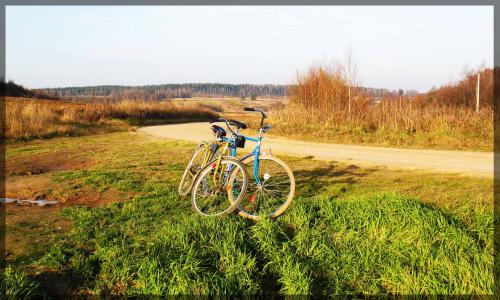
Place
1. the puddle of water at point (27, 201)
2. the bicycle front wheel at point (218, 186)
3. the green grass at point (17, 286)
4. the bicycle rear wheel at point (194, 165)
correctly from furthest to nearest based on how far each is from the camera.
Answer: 1. the puddle of water at point (27, 201)
2. the bicycle rear wheel at point (194, 165)
3. the bicycle front wheel at point (218, 186)
4. the green grass at point (17, 286)

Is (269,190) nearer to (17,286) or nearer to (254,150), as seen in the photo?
(254,150)

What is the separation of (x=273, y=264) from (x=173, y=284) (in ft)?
3.77

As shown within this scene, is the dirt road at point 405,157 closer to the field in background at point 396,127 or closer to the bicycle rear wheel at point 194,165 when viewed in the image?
the field in background at point 396,127

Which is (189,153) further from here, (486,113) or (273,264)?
(486,113)

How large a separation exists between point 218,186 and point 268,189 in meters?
0.78

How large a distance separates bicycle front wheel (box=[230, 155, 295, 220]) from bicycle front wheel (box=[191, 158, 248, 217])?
15 centimetres

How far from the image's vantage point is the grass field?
422 cm

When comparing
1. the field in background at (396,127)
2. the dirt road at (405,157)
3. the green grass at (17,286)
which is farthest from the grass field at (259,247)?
the field in background at (396,127)

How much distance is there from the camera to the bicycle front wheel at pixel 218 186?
578 centimetres

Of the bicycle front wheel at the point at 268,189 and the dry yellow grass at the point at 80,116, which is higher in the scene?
the dry yellow grass at the point at 80,116

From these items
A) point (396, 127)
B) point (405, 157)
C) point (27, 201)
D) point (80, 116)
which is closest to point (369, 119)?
point (396, 127)

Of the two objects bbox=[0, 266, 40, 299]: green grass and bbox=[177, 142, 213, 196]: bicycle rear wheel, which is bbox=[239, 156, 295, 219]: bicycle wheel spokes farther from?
bbox=[0, 266, 40, 299]: green grass

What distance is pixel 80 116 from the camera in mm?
25250

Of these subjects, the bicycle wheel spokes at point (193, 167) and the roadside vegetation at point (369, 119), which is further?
the roadside vegetation at point (369, 119)
